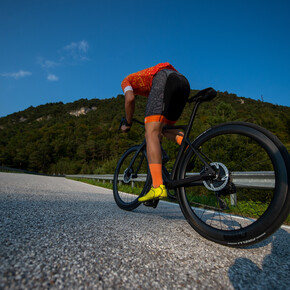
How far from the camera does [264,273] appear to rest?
93 centimetres

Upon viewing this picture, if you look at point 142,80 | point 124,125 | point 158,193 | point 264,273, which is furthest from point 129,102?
point 264,273

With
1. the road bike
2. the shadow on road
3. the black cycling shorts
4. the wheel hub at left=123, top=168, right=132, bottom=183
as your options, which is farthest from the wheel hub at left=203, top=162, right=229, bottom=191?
the wheel hub at left=123, top=168, right=132, bottom=183

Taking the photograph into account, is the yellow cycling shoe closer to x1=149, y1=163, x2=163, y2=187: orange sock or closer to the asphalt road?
x1=149, y1=163, x2=163, y2=187: orange sock

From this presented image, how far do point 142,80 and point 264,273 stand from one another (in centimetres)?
191

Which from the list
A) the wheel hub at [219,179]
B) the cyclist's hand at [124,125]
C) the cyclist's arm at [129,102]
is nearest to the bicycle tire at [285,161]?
the wheel hub at [219,179]

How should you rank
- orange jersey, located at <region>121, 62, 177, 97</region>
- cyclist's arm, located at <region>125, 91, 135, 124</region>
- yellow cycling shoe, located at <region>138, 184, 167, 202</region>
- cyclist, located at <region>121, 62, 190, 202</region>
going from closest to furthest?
yellow cycling shoe, located at <region>138, 184, 167, 202</region>
cyclist, located at <region>121, 62, 190, 202</region>
orange jersey, located at <region>121, 62, 177, 97</region>
cyclist's arm, located at <region>125, 91, 135, 124</region>

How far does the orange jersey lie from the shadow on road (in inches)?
69.9

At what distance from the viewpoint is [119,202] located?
8.95ft

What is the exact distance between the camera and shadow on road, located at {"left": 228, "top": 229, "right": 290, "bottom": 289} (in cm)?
82

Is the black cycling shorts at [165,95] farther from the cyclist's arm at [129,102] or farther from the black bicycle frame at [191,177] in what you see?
the cyclist's arm at [129,102]

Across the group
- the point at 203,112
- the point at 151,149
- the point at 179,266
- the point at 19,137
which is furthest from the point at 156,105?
the point at 19,137

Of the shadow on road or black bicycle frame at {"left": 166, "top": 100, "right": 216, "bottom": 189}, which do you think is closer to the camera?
the shadow on road

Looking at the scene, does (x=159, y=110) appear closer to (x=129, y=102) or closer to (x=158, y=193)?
(x=129, y=102)

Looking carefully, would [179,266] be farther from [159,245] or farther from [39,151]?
[39,151]
